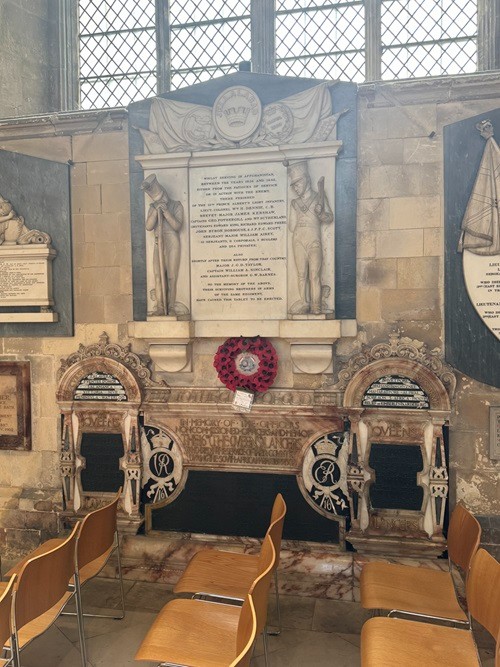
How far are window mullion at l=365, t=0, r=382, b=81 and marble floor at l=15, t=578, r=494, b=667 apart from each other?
410 centimetres

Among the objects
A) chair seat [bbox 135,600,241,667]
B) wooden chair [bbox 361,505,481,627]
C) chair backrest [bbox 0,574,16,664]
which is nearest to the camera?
chair backrest [bbox 0,574,16,664]

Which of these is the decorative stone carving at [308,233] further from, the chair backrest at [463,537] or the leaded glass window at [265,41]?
the leaded glass window at [265,41]

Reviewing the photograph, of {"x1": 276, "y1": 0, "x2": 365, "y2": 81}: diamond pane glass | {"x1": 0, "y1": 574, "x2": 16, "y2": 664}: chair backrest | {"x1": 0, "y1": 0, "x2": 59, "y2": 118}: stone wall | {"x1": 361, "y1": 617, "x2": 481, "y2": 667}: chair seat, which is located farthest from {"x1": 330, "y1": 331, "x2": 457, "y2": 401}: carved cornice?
{"x1": 0, "y1": 0, "x2": 59, "y2": 118}: stone wall

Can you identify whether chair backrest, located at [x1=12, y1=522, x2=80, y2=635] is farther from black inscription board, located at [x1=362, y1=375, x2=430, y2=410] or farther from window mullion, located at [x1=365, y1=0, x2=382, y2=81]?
window mullion, located at [x1=365, y1=0, x2=382, y2=81]

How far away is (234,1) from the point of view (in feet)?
16.5

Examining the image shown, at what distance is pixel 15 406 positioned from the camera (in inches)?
168

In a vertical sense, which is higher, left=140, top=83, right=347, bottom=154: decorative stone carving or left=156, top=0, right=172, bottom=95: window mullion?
left=156, top=0, right=172, bottom=95: window mullion

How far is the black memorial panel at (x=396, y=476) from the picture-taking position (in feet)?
12.1

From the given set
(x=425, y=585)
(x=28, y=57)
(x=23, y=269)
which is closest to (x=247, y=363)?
(x=425, y=585)

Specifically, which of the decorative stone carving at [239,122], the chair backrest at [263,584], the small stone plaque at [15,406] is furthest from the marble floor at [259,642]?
the decorative stone carving at [239,122]

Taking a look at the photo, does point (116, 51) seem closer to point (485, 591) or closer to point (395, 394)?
point (395, 394)

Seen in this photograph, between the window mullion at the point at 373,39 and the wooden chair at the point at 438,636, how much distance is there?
3856 mm

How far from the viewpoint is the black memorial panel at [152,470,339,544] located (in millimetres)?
3850

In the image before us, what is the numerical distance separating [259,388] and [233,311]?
1.86 ft
